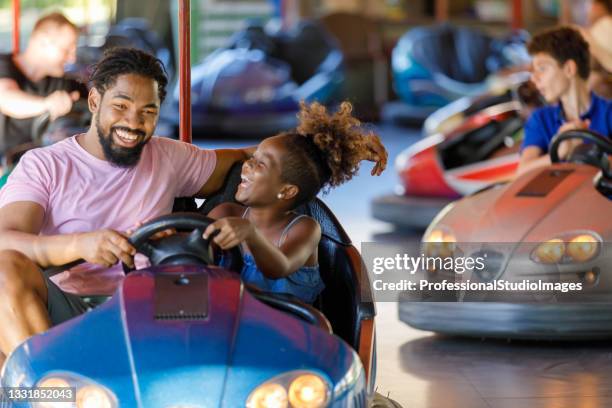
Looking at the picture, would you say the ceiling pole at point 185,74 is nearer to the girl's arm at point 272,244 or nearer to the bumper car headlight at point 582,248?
the girl's arm at point 272,244

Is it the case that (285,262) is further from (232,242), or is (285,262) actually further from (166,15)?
(166,15)

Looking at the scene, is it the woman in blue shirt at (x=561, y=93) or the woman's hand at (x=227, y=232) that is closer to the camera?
the woman's hand at (x=227, y=232)

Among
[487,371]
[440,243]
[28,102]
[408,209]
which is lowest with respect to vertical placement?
[408,209]

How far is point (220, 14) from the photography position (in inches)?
448

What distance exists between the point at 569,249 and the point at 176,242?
1401 mm

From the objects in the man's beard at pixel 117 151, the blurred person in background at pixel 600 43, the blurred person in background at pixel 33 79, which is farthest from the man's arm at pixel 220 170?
the blurred person in background at pixel 600 43

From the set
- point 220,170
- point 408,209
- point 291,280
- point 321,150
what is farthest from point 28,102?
point 291,280

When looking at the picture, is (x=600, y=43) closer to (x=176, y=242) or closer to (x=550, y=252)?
(x=550, y=252)

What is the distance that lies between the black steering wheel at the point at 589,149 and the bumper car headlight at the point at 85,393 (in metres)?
1.89

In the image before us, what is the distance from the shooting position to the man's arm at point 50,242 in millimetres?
2047

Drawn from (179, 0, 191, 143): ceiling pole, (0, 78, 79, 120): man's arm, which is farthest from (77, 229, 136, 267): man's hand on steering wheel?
(0, 78, 79, 120): man's arm

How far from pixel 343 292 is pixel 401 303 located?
983mm

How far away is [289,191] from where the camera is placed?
2.37 m

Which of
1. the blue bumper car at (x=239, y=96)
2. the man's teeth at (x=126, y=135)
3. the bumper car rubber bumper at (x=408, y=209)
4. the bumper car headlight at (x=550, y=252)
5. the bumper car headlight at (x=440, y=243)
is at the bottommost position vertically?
the blue bumper car at (x=239, y=96)
